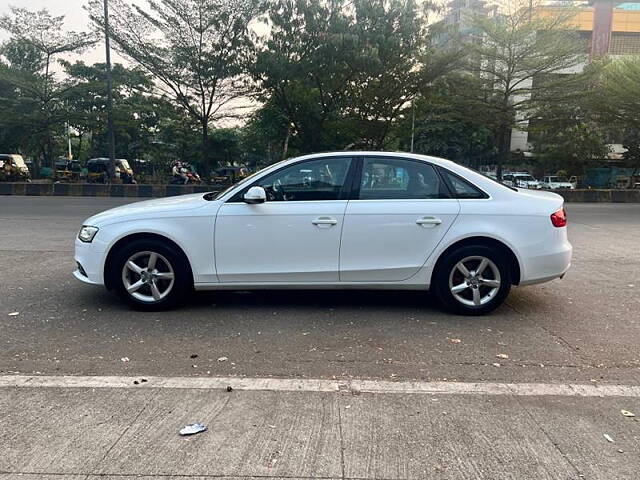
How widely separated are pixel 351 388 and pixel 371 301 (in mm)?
2189

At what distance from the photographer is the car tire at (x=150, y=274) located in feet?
16.7

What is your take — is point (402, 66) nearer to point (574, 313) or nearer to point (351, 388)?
→ point (574, 313)

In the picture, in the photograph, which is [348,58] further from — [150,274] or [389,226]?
[150,274]

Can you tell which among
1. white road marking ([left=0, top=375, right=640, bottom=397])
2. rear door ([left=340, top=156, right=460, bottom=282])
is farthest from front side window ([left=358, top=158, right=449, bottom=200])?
white road marking ([left=0, top=375, right=640, bottom=397])

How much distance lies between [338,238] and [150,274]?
187 cm

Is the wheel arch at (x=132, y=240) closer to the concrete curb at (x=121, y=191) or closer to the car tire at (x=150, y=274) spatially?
the car tire at (x=150, y=274)

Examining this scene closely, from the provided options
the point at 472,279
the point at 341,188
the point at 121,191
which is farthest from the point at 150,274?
the point at 121,191

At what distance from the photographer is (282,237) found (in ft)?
16.5

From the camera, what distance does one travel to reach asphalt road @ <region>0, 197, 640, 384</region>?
12.9ft

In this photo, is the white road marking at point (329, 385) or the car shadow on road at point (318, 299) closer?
the white road marking at point (329, 385)

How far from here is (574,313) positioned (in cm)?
538

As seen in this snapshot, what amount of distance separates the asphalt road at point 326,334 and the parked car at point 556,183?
97.0 ft

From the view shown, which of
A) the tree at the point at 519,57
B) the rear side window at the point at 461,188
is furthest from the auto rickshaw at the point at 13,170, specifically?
the rear side window at the point at 461,188

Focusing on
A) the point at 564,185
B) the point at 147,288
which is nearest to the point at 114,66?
the point at 564,185
